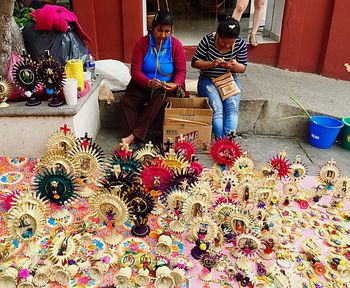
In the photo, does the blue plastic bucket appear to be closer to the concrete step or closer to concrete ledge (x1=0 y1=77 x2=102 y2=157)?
the concrete step

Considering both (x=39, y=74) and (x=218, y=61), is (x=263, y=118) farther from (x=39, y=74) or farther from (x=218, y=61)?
(x=39, y=74)

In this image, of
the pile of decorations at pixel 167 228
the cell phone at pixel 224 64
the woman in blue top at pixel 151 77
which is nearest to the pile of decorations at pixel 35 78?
the pile of decorations at pixel 167 228

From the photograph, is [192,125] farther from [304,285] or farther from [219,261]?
[304,285]

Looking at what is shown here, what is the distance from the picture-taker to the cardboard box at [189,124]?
306 cm

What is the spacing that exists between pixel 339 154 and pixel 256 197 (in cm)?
146

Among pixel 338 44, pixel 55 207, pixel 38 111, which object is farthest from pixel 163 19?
pixel 338 44

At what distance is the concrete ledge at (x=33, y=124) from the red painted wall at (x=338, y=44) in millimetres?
2923

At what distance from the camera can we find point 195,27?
247 inches

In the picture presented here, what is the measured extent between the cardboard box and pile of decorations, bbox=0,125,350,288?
25.9 inches

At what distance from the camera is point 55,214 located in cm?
223

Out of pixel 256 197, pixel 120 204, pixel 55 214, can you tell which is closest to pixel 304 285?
pixel 256 197

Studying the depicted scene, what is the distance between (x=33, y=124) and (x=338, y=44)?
3467 millimetres

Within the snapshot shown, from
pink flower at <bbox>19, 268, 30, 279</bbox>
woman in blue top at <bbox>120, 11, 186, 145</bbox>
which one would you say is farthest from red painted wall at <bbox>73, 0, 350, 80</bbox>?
pink flower at <bbox>19, 268, 30, 279</bbox>

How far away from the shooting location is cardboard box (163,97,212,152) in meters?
3.06
